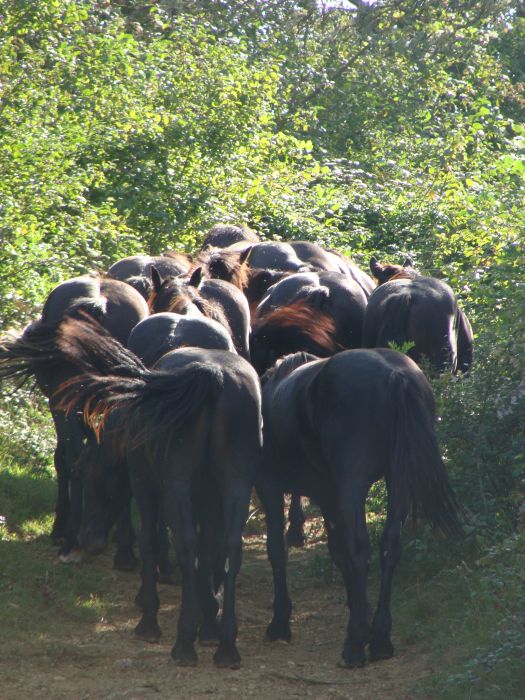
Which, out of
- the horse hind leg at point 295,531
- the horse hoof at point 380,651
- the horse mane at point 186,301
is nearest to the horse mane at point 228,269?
the horse mane at point 186,301

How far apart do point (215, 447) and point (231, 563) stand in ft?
2.08

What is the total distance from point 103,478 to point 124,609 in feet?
2.81

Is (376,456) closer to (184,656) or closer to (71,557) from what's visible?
(184,656)

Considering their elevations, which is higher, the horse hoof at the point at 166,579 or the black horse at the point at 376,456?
the black horse at the point at 376,456

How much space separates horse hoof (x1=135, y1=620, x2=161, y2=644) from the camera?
6.07m

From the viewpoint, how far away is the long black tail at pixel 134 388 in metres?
5.55

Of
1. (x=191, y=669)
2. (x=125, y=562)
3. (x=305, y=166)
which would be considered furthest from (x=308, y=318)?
(x=305, y=166)

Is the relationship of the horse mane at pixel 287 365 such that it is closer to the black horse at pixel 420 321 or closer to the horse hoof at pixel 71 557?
the black horse at pixel 420 321

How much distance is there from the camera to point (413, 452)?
18.3 feet

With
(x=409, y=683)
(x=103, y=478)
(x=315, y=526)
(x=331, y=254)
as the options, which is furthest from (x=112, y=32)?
(x=409, y=683)

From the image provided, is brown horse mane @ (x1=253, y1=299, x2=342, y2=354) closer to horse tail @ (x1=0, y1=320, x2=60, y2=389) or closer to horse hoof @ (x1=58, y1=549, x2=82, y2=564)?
horse tail @ (x1=0, y1=320, x2=60, y2=389)

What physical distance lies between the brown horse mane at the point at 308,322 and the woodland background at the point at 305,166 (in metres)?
1.01

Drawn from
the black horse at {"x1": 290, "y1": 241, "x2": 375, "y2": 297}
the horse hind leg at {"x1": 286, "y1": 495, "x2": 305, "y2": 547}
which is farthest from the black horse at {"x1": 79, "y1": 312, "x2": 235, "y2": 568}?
the black horse at {"x1": 290, "y1": 241, "x2": 375, "y2": 297}

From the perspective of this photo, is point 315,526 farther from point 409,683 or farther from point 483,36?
point 483,36
